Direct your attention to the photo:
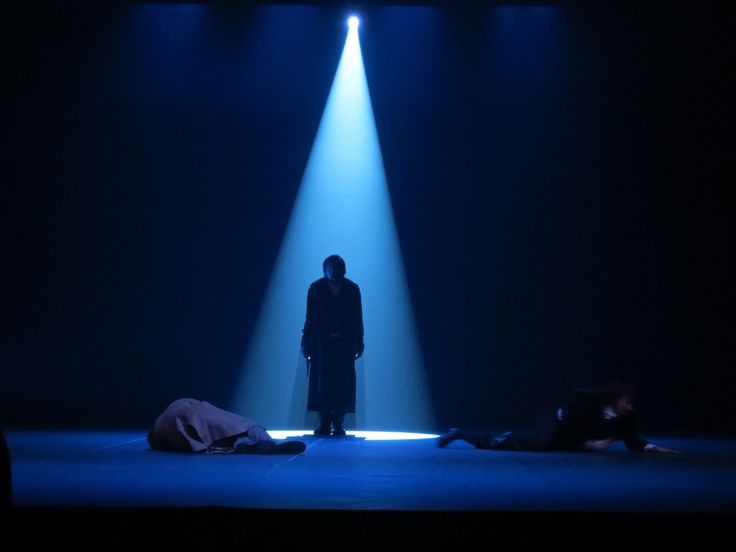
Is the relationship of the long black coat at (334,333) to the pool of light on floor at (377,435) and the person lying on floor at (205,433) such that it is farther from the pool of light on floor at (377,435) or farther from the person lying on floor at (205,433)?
the person lying on floor at (205,433)

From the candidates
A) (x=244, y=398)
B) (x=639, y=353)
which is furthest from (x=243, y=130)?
(x=639, y=353)

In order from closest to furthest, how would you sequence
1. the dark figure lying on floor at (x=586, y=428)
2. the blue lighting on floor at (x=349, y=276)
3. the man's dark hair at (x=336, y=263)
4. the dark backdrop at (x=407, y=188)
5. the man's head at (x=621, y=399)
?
the man's head at (x=621, y=399), the dark figure lying on floor at (x=586, y=428), the man's dark hair at (x=336, y=263), the dark backdrop at (x=407, y=188), the blue lighting on floor at (x=349, y=276)

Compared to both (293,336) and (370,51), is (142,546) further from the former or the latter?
(370,51)

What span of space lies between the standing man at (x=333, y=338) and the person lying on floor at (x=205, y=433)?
7.21 feet

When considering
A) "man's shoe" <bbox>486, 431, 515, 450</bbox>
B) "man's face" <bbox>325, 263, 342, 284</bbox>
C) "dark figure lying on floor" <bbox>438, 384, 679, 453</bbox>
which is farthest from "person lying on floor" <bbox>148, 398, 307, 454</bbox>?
"man's face" <bbox>325, 263, 342, 284</bbox>

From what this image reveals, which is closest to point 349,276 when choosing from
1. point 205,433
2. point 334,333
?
point 334,333

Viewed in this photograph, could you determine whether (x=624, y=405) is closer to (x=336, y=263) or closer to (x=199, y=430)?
(x=199, y=430)

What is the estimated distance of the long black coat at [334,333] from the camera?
898cm

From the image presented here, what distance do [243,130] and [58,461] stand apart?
5.45m

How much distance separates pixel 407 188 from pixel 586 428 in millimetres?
4319

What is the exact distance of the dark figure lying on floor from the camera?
6445mm

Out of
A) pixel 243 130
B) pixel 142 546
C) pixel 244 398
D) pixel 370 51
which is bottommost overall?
pixel 142 546

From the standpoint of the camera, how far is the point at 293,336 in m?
10.5

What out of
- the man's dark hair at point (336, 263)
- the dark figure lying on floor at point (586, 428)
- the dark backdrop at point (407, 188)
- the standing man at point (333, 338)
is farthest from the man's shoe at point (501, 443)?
the dark backdrop at point (407, 188)
